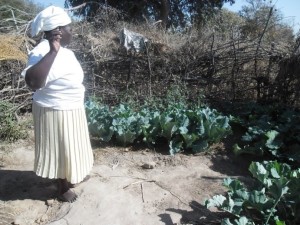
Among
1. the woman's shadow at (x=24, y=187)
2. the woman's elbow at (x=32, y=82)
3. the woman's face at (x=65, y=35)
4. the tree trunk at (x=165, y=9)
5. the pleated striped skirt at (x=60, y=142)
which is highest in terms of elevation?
the tree trunk at (x=165, y=9)

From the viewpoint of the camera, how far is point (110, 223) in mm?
3229

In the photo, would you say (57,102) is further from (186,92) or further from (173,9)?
(173,9)

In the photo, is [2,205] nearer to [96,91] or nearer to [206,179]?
[206,179]

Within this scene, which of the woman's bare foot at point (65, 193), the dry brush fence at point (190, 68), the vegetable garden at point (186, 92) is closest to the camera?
the woman's bare foot at point (65, 193)

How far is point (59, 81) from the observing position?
3029mm

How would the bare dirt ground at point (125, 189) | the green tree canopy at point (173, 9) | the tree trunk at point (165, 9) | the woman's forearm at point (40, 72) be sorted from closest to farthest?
the woman's forearm at point (40, 72) → the bare dirt ground at point (125, 189) → the green tree canopy at point (173, 9) → the tree trunk at point (165, 9)

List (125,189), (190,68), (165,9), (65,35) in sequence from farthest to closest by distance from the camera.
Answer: (165,9) < (190,68) < (125,189) < (65,35)

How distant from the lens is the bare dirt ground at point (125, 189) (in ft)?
10.9

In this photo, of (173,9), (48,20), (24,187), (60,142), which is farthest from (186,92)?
(173,9)

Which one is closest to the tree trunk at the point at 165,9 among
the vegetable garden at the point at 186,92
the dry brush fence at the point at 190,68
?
the vegetable garden at the point at 186,92

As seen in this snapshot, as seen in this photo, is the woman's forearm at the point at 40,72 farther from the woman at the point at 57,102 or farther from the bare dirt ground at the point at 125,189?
the bare dirt ground at the point at 125,189

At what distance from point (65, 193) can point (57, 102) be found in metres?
0.97

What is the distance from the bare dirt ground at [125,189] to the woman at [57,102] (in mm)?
281

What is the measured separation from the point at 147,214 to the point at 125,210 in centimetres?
21
